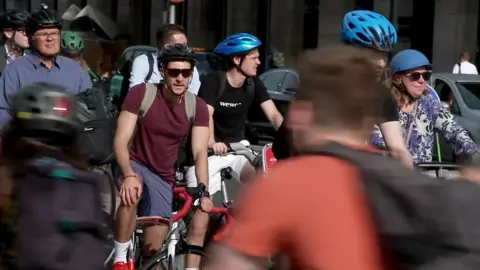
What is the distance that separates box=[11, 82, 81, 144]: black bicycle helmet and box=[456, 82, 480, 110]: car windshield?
13.2 metres

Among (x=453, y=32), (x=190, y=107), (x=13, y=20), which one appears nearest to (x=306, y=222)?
(x=190, y=107)

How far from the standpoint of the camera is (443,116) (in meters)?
6.16

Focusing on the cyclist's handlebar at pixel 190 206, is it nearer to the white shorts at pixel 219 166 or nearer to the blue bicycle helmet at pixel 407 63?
the white shorts at pixel 219 166

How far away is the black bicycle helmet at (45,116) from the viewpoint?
11.2ft

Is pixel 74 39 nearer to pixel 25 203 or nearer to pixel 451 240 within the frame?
pixel 25 203

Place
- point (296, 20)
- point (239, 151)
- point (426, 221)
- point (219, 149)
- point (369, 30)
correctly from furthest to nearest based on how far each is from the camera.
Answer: point (296, 20) → point (239, 151) → point (219, 149) → point (369, 30) → point (426, 221)

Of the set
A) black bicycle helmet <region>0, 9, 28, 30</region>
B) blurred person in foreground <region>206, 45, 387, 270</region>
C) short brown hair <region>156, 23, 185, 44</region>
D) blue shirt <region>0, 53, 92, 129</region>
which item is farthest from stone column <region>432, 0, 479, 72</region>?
blurred person in foreground <region>206, 45, 387, 270</region>

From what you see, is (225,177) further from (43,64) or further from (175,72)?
(43,64)

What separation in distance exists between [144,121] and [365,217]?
379 centimetres

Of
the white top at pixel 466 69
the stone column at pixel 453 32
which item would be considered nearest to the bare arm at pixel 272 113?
the white top at pixel 466 69

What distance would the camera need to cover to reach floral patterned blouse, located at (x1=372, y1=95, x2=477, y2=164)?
19.9 ft

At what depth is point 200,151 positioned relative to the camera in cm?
622

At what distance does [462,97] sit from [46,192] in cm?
1350

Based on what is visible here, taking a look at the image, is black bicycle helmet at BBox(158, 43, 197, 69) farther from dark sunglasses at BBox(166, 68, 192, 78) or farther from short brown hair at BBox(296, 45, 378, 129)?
short brown hair at BBox(296, 45, 378, 129)
